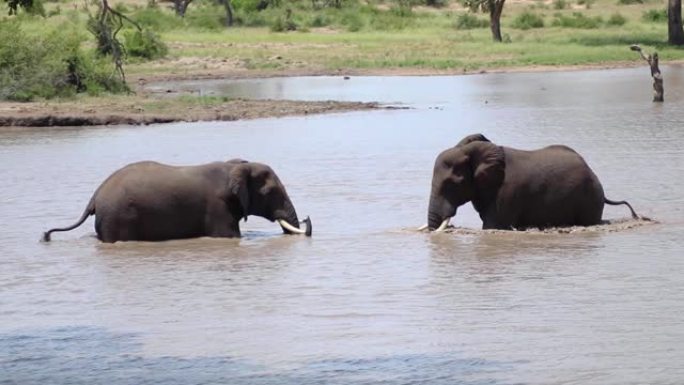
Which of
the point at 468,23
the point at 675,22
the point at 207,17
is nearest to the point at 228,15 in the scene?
the point at 207,17

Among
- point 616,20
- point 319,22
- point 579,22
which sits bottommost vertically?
point 616,20

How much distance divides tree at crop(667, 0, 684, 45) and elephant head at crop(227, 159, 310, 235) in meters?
34.1

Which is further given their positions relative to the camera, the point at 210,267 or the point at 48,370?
the point at 210,267

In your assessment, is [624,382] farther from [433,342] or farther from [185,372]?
[185,372]

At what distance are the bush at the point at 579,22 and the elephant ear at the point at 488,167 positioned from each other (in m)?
42.7

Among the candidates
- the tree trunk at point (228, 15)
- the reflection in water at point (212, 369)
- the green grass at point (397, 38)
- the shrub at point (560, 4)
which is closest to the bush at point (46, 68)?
the green grass at point (397, 38)

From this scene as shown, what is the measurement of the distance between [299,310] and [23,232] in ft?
18.4

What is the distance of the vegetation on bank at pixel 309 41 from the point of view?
33.5 m

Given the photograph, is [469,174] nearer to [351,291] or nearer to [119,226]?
[351,291]

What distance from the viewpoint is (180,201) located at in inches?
572

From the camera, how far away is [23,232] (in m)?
16.2

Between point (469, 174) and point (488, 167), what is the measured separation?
205 millimetres

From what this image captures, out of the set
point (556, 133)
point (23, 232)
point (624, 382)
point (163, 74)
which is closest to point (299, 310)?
point (624, 382)

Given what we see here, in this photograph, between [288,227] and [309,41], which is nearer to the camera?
[288,227]
